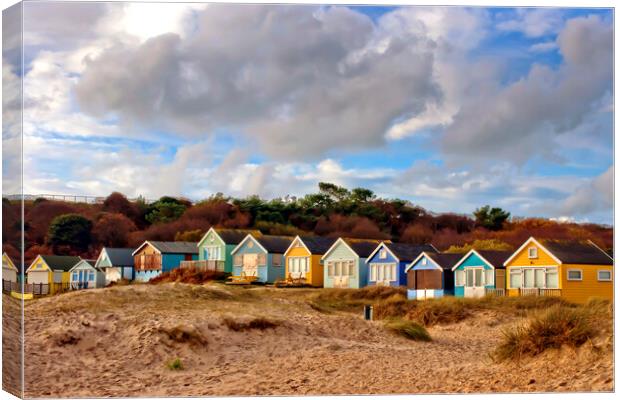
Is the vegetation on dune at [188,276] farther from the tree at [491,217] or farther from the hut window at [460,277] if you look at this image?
the tree at [491,217]

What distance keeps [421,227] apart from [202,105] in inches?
152

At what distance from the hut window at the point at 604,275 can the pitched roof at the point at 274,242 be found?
184 inches

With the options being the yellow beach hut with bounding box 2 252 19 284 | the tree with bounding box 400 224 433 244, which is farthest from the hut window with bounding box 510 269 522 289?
the yellow beach hut with bounding box 2 252 19 284

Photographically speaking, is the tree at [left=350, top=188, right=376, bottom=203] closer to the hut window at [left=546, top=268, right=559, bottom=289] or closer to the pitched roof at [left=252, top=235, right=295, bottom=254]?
the pitched roof at [left=252, top=235, right=295, bottom=254]

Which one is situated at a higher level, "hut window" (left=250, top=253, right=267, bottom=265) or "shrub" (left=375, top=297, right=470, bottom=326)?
"hut window" (left=250, top=253, right=267, bottom=265)

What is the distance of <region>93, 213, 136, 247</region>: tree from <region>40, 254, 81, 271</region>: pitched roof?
1.84 ft

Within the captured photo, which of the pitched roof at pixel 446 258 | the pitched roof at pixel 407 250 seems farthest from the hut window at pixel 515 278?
the pitched roof at pixel 407 250

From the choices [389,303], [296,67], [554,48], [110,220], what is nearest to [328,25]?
[296,67]

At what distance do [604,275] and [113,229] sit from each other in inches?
277

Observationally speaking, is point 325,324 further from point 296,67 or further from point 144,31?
point 144,31

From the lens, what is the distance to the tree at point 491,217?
47.9 feet

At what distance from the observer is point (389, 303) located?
1634 centimetres

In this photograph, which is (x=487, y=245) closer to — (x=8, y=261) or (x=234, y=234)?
(x=234, y=234)

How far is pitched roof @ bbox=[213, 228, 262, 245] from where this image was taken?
15.6m
